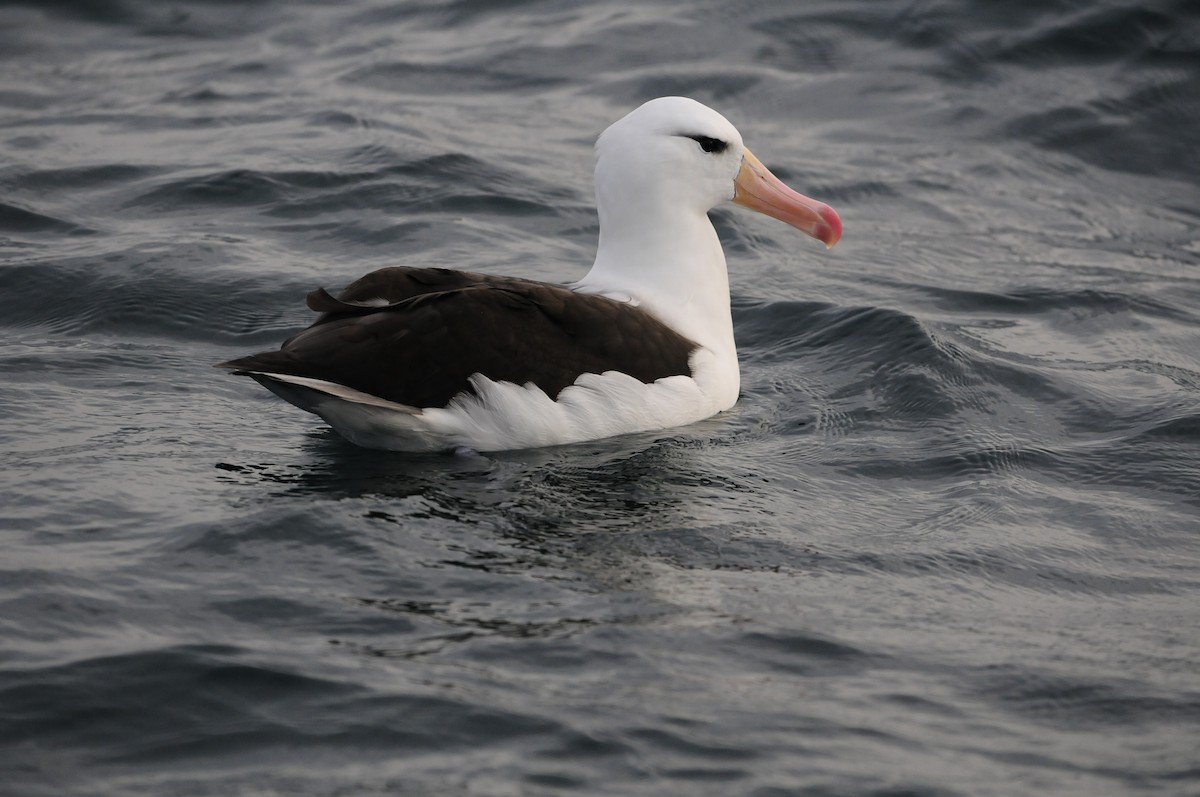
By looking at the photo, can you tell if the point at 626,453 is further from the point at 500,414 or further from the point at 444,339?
the point at 444,339

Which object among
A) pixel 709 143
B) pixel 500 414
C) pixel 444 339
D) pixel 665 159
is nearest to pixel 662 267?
pixel 665 159

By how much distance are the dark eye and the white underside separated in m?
1.47

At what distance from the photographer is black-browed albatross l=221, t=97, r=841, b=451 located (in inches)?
283

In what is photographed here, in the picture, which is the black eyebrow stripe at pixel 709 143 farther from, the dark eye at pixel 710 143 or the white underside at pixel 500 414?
the white underside at pixel 500 414

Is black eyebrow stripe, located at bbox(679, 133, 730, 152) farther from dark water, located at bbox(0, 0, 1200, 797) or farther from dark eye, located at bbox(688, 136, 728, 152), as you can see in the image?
dark water, located at bbox(0, 0, 1200, 797)

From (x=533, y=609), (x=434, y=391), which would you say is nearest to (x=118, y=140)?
(x=434, y=391)

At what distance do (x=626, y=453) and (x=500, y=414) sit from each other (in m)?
0.66

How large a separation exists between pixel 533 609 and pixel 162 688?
1.36 m

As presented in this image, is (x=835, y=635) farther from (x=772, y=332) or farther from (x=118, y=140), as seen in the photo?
(x=118, y=140)

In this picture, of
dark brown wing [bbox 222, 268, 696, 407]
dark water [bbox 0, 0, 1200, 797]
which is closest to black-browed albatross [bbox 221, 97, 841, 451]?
dark brown wing [bbox 222, 268, 696, 407]

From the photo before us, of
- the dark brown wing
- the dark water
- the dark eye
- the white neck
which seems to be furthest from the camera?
the dark eye

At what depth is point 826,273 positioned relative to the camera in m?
11.2

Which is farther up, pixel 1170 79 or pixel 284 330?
pixel 1170 79

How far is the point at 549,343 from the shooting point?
7.37m
